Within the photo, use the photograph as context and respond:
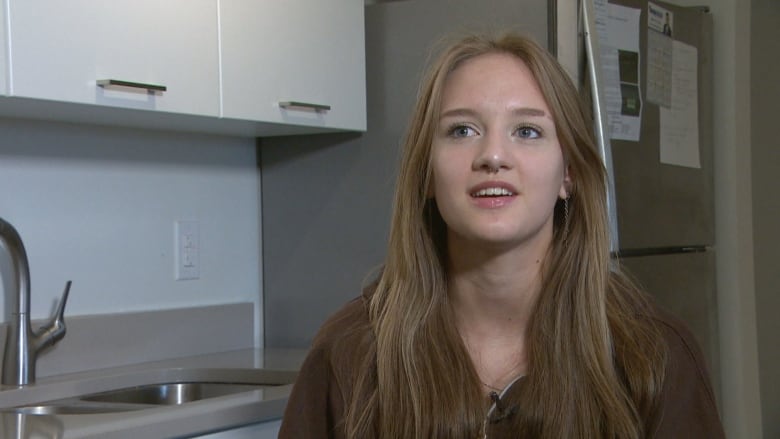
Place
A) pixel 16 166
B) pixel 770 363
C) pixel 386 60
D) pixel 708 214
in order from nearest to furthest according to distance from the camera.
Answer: pixel 16 166 → pixel 386 60 → pixel 708 214 → pixel 770 363

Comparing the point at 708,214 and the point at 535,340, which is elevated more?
the point at 708,214

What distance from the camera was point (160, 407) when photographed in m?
1.78

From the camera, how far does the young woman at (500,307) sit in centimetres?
139

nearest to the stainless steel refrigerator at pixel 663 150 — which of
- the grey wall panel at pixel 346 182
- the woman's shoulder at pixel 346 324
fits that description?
the grey wall panel at pixel 346 182

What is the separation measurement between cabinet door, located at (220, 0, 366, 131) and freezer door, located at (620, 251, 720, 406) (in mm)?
A: 755

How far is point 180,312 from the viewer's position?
8.10 ft

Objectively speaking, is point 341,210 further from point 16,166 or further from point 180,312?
point 16,166

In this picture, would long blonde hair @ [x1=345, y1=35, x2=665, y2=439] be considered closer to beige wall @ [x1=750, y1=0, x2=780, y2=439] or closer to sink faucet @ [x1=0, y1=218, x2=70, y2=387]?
sink faucet @ [x1=0, y1=218, x2=70, y2=387]

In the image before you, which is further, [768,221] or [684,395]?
[768,221]

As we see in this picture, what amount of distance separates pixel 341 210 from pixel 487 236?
1228mm

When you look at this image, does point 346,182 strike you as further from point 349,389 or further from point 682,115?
point 349,389

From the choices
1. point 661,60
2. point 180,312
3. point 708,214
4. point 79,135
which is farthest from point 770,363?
point 79,135

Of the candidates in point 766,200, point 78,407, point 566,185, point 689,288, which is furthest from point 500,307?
Answer: point 766,200

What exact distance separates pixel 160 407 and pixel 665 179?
1492mm
